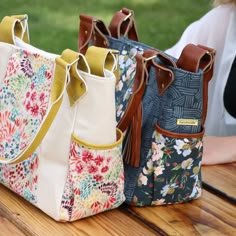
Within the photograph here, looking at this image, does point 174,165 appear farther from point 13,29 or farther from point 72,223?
point 13,29

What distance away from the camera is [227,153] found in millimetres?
1830

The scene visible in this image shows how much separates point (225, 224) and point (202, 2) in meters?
4.03

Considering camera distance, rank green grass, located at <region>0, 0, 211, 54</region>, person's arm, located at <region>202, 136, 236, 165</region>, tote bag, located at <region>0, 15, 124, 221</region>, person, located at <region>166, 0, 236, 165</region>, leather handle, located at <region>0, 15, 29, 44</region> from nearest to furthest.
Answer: tote bag, located at <region>0, 15, 124, 221</region>, leather handle, located at <region>0, 15, 29, 44</region>, person's arm, located at <region>202, 136, 236, 165</region>, person, located at <region>166, 0, 236, 165</region>, green grass, located at <region>0, 0, 211, 54</region>

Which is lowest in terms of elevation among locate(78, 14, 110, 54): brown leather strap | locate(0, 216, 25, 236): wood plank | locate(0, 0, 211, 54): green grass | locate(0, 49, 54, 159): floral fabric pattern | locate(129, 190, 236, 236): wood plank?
locate(0, 0, 211, 54): green grass

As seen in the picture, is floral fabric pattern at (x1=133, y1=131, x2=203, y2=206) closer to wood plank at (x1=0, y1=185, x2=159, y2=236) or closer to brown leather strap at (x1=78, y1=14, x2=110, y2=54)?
wood plank at (x1=0, y1=185, x2=159, y2=236)

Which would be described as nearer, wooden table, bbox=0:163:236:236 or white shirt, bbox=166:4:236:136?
wooden table, bbox=0:163:236:236

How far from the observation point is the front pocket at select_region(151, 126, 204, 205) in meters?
1.47

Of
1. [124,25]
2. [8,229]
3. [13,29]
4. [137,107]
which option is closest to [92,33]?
[124,25]

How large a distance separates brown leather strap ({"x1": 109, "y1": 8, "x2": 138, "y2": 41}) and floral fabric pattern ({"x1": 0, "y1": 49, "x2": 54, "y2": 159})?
266mm

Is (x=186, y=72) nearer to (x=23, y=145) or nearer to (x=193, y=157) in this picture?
(x=193, y=157)

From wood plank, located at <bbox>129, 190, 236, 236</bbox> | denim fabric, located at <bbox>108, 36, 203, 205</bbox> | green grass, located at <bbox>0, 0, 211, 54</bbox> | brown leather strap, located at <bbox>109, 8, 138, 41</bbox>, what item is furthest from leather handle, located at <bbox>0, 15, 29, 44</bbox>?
green grass, located at <bbox>0, 0, 211, 54</bbox>

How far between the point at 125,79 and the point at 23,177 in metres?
0.31

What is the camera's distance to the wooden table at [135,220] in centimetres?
143

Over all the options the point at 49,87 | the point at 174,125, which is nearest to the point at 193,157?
the point at 174,125
